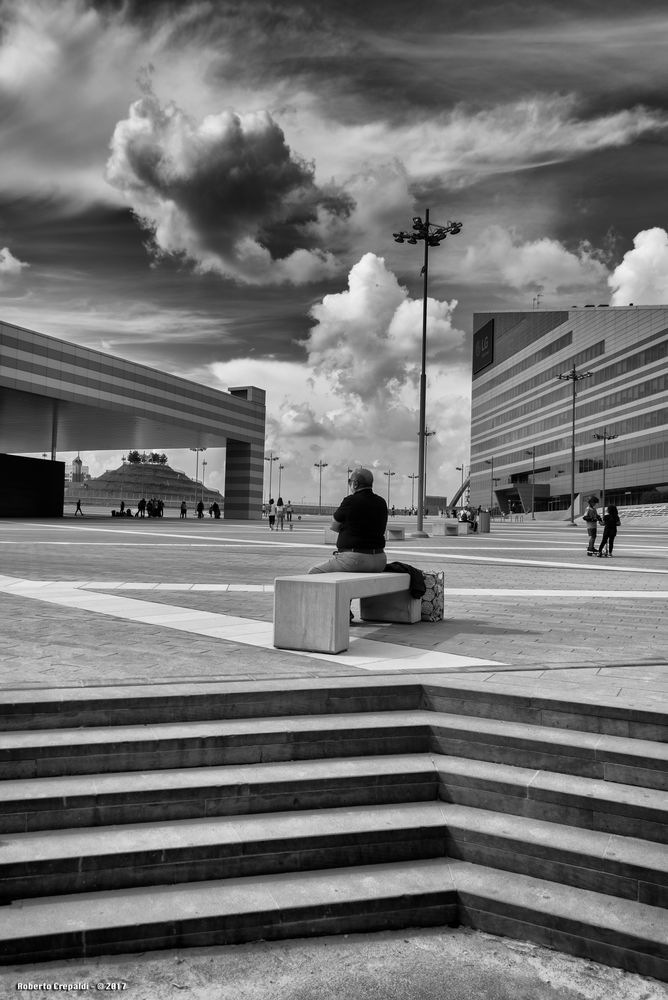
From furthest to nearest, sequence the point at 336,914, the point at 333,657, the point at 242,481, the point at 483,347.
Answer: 1. the point at 483,347
2. the point at 242,481
3. the point at 333,657
4. the point at 336,914

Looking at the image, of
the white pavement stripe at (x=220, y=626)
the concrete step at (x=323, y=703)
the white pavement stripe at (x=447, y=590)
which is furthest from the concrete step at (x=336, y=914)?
the white pavement stripe at (x=447, y=590)

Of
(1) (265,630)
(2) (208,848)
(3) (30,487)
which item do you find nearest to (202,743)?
(2) (208,848)

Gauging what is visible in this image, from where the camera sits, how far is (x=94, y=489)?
446ft

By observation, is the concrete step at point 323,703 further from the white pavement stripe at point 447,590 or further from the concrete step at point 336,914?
the white pavement stripe at point 447,590

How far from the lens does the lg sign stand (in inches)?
5477

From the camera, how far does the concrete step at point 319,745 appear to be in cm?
400

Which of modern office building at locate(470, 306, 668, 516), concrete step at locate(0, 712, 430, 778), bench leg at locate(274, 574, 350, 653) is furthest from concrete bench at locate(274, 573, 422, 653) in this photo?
modern office building at locate(470, 306, 668, 516)

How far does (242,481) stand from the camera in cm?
5847

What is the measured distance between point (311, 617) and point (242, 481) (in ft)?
173

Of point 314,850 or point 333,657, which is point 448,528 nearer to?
point 333,657

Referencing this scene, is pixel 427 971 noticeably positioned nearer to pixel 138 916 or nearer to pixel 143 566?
pixel 138 916

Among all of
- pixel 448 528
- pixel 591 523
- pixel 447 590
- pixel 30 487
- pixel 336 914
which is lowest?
pixel 336 914

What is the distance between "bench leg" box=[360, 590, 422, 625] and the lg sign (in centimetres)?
13668

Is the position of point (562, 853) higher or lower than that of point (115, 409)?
lower
